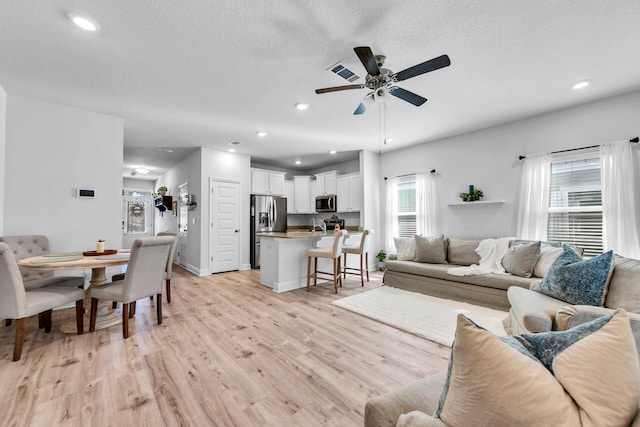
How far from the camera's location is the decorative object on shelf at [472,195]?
14.6ft

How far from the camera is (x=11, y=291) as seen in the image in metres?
2.16

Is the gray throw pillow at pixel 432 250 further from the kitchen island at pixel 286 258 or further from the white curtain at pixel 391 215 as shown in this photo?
the kitchen island at pixel 286 258

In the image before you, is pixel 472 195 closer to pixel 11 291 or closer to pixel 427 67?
pixel 427 67

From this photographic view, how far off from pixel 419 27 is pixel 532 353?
2341 millimetres

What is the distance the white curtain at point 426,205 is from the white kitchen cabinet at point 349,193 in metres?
1.25

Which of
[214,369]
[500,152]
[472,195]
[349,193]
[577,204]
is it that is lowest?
[214,369]

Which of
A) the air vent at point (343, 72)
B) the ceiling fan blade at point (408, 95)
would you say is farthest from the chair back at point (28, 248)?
the ceiling fan blade at point (408, 95)

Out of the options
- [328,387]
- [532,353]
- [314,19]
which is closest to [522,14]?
[314,19]

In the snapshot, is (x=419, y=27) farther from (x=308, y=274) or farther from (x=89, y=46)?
(x=308, y=274)

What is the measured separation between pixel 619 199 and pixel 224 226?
6337 mm

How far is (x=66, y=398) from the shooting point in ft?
5.70

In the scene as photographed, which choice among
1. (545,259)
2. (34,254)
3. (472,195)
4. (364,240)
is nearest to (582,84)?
(472,195)

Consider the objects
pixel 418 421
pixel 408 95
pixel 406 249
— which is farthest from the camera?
pixel 406 249

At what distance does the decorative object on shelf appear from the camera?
176 inches
